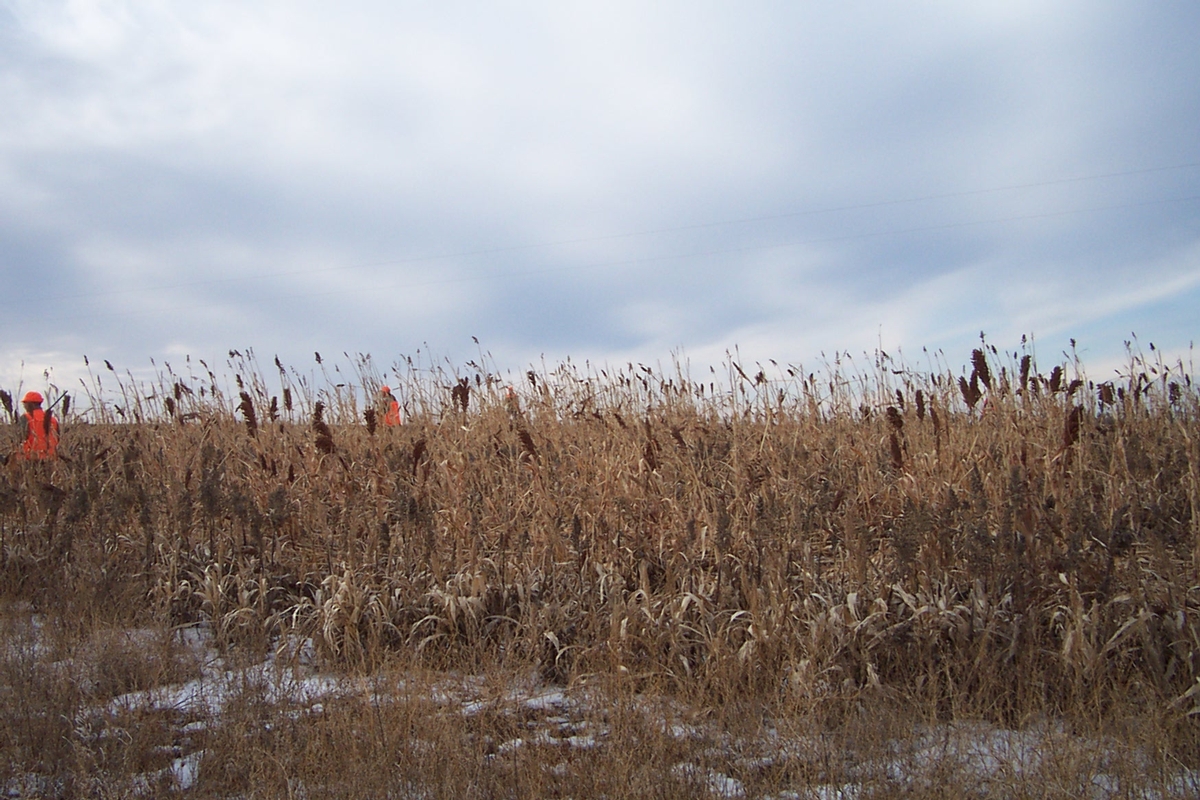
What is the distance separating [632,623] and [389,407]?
15.3 feet

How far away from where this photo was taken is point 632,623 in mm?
3297

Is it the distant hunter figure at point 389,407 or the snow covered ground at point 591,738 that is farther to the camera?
the distant hunter figure at point 389,407

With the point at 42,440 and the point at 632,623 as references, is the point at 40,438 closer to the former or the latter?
the point at 42,440

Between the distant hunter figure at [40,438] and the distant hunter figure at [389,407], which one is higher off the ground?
the distant hunter figure at [389,407]

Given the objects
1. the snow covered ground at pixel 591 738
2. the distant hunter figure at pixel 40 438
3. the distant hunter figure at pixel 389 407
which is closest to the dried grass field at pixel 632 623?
the snow covered ground at pixel 591 738

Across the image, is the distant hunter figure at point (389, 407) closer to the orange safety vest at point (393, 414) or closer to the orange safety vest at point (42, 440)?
the orange safety vest at point (393, 414)

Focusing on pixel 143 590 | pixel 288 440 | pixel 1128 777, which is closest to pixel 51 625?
pixel 143 590

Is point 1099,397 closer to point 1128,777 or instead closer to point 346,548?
point 1128,777

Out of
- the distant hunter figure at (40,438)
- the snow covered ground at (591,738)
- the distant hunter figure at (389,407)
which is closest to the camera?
the snow covered ground at (591,738)

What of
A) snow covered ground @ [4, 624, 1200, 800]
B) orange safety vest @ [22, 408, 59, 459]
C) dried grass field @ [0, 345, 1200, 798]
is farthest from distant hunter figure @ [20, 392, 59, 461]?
snow covered ground @ [4, 624, 1200, 800]

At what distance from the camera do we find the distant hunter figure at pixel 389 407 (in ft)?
23.6

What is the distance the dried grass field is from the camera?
7.86 feet

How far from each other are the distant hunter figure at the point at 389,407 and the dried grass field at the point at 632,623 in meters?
1.60

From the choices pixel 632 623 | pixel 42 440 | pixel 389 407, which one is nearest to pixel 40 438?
pixel 42 440
